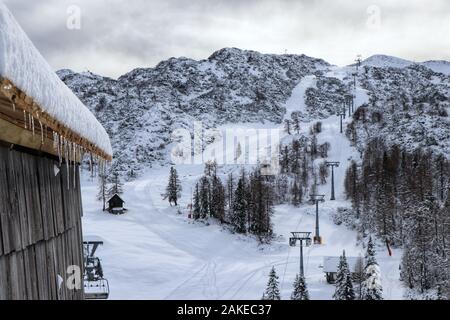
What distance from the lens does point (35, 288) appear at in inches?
177

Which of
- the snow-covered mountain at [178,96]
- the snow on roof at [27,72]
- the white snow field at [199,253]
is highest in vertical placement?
the snow-covered mountain at [178,96]

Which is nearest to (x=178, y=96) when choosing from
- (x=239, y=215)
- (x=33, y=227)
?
(x=239, y=215)

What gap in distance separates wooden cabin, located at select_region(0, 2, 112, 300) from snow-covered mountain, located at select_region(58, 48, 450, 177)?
238ft

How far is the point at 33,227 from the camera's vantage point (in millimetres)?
4496

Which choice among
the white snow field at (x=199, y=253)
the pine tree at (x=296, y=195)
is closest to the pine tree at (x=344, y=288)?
the white snow field at (x=199, y=253)

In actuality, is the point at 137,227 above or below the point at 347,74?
below

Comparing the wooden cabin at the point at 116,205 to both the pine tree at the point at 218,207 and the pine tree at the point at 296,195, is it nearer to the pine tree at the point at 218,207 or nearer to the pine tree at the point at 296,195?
the pine tree at the point at 218,207

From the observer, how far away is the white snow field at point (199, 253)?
31156 millimetres

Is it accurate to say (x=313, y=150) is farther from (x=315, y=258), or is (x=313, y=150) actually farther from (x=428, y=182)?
(x=315, y=258)

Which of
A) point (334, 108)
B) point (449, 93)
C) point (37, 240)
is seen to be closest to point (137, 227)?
point (37, 240)

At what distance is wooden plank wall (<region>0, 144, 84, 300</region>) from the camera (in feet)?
12.2

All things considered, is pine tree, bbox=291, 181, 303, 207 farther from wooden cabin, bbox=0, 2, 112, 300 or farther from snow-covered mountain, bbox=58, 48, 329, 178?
wooden cabin, bbox=0, 2, 112, 300

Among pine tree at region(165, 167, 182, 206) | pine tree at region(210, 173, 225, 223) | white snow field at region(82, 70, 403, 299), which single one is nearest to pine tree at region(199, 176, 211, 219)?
pine tree at region(210, 173, 225, 223)

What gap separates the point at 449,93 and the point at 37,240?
106 metres
